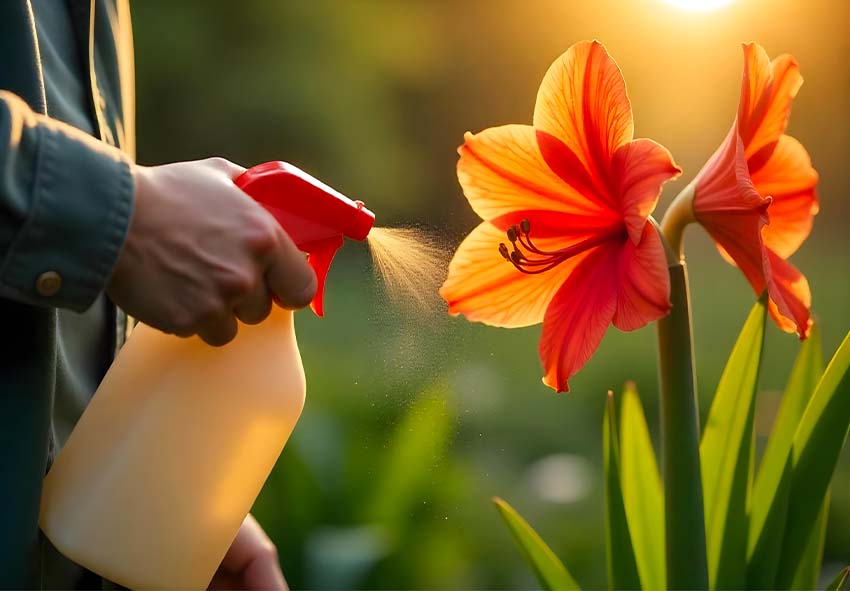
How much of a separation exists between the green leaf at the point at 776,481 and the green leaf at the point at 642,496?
0.07m

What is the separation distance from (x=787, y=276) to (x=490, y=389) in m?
1.70

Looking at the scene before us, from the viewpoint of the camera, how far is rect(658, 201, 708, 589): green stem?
1.71ft

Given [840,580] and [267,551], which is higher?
[840,580]

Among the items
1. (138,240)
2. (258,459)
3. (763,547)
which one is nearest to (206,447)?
(258,459)

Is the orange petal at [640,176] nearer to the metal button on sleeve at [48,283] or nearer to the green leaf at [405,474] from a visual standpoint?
the metal button on sleeve at [48,283]

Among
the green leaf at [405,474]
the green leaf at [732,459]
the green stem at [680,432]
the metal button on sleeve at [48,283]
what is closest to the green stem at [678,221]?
the green stem at [680,432]

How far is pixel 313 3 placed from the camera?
148 inches

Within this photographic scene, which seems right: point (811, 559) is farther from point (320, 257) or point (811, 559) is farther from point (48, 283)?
point (48, 283)

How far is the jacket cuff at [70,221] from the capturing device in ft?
1.48

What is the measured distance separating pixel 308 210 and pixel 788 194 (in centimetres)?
31

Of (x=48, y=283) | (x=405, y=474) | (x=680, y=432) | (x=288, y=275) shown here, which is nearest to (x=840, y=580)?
(x=680, y=432)

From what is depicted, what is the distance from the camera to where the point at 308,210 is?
21.1 inches

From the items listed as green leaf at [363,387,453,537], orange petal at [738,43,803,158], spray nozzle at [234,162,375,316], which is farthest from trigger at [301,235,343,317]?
green leaf at [363,387,453,537]

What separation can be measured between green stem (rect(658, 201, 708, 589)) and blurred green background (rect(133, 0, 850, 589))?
0.56 ft
